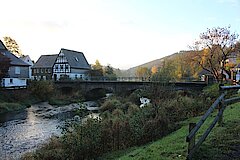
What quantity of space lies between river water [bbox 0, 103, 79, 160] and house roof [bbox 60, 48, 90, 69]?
113ft

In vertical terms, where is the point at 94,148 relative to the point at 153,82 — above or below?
below

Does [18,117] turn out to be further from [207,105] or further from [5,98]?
[207,105]

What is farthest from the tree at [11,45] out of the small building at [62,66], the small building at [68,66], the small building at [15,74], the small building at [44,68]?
the small building at [15,74]

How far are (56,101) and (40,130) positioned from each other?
19.0 m

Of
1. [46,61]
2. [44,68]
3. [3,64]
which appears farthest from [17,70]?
[46,61]

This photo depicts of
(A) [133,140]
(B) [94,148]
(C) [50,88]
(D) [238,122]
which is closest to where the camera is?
(D) [238,122]

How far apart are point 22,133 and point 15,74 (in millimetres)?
25193

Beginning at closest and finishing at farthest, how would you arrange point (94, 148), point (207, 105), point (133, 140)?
point (94, 148), point (133, 140), point (207, 105)

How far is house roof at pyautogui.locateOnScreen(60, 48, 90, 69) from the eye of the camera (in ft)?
190

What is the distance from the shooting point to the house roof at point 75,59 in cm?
5800

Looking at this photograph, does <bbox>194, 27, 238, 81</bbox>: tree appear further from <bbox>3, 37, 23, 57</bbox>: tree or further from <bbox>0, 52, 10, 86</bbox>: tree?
<bbox>3, 37, 23, 57</bbox>: tree

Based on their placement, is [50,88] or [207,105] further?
[50,88]

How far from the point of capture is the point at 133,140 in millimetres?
10453

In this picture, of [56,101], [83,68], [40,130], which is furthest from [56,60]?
[40,130]
